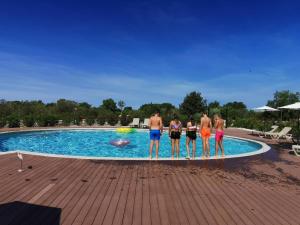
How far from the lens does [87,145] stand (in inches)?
690

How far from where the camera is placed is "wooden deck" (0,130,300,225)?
4.44m


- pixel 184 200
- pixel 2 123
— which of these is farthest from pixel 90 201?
pixel 2 123

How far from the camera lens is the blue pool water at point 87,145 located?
14.9 m

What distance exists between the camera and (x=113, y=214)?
4.52 m

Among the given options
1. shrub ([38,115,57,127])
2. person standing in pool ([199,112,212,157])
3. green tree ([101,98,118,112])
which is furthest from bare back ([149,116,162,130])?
green tree ([101,98,118,112])

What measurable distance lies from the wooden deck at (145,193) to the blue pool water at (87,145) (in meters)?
5.97

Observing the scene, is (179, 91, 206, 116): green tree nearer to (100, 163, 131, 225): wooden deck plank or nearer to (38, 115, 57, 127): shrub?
(38, 115, 57, 127): shrub

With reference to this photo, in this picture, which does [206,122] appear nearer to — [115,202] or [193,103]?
[115,202]

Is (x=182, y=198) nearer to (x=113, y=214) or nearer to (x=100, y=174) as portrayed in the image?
(x=113, y=214)

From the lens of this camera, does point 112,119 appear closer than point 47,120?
No

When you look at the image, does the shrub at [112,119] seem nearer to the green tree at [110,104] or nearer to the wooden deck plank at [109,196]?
the wooden deck plank at [109,196]

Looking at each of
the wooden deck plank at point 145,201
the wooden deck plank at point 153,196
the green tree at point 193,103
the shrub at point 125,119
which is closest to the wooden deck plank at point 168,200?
the wooden deck plank at point 153,196

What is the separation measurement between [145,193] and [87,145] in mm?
12466

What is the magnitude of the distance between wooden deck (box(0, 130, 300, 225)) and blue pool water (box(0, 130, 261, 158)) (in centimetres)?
597
